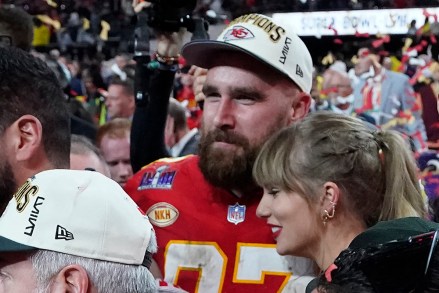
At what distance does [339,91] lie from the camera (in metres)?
8.41

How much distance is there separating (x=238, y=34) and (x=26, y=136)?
0.76 m

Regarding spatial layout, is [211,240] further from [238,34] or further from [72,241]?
[72,241]

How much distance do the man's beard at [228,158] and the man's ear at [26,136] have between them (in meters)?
0.54

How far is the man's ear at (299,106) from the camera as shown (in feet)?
9.25

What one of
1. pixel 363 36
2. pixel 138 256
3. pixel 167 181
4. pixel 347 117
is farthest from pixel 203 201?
pixel 363 36

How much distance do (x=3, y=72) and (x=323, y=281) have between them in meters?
1.19

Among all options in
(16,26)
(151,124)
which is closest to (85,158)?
(151,124)

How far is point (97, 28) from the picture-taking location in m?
16.8

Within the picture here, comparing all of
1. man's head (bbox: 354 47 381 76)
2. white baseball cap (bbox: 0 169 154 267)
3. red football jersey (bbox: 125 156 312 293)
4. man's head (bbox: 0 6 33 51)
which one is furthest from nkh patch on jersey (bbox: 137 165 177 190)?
man's head (bbox: 354 47 381 76)

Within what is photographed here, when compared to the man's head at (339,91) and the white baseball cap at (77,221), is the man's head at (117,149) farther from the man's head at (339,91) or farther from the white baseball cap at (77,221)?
the man's head at (339,91)

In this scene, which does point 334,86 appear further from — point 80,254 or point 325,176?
point 80,254

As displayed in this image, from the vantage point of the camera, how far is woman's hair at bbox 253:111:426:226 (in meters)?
2.32

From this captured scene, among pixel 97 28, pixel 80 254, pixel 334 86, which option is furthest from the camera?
pixel 97 28

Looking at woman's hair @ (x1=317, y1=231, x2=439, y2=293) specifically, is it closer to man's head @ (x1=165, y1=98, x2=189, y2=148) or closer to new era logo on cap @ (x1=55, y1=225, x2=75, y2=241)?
new era logo on cap @ (x1=55, y1=225, x2=75, y2=241)
